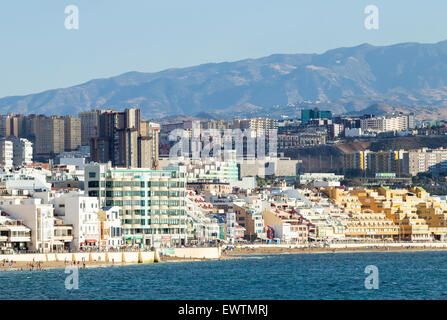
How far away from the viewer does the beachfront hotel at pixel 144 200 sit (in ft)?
356

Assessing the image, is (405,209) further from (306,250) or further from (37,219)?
(37,219)

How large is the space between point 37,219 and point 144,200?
20634 mm

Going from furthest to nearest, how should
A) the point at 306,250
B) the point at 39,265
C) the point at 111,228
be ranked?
the point at 306,250 → the point at 111,228 → the point at 39,265

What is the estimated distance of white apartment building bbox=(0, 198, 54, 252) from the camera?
9031 cm

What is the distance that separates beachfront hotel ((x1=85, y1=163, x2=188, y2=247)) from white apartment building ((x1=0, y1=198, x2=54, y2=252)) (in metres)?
16.0

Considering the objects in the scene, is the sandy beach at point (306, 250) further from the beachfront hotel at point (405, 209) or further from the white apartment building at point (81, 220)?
the white apartment building at point (81, 220)

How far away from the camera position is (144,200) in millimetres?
110000

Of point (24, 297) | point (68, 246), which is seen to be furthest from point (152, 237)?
point (24, 297)

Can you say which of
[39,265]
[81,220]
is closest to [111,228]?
[81,220]

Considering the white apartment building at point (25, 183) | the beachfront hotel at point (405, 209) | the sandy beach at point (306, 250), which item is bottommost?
the sandy beach at point (306, 250)

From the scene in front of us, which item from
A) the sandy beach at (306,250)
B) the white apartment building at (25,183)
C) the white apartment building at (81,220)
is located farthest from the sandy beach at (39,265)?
the sandy beach at (306,250)

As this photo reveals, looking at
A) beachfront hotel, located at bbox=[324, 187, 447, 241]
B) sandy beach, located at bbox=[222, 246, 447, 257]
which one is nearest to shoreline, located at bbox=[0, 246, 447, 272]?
sandy beach, located at bbox=[222, 246, 447, 257]

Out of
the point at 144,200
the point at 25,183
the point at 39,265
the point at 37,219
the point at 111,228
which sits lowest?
the point at 39,265

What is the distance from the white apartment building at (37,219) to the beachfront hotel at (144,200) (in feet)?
52.4
